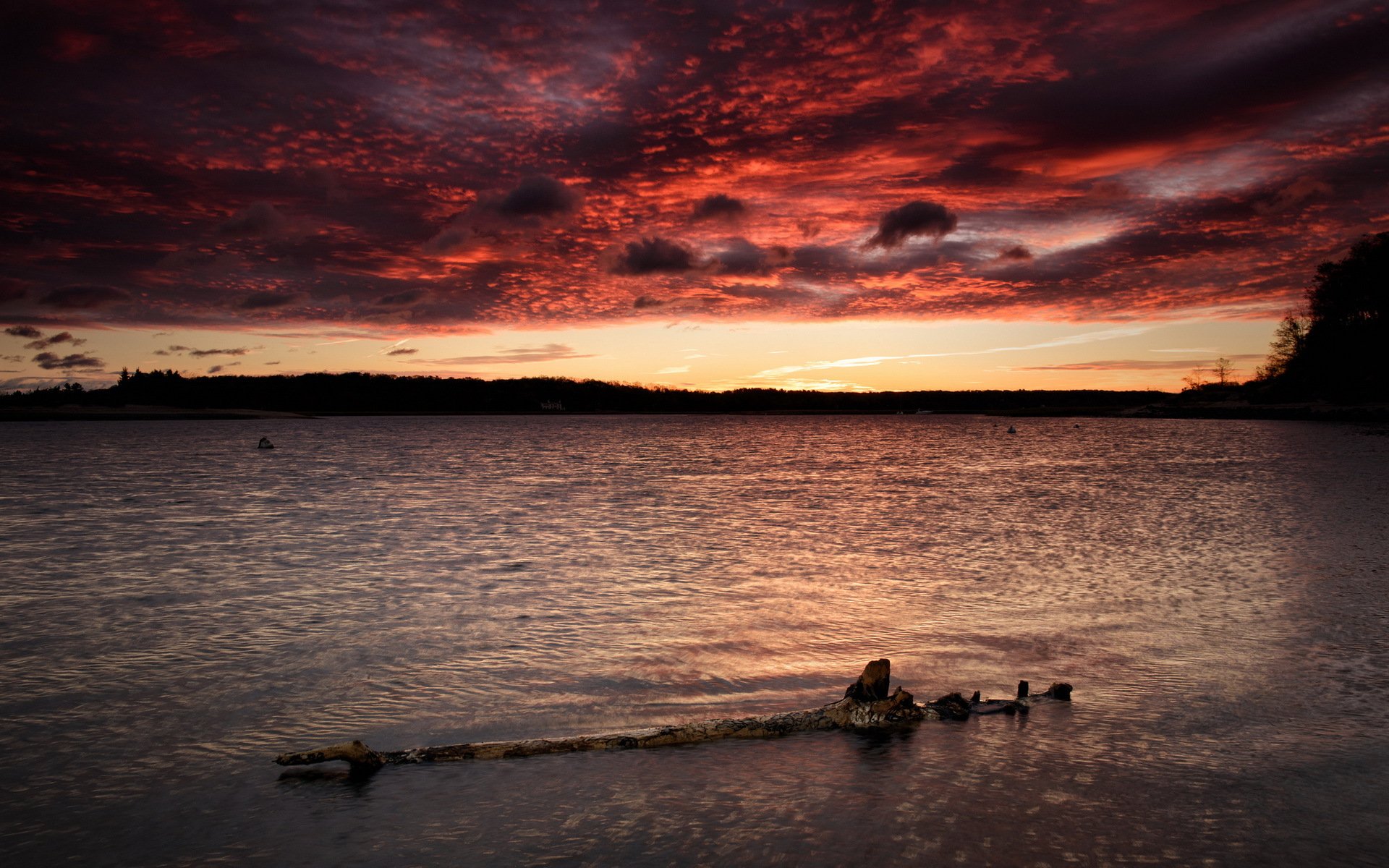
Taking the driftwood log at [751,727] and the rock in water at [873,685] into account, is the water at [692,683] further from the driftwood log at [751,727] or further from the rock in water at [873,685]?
the rock in water at [873,685]

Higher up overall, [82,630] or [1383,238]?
[1383,238]

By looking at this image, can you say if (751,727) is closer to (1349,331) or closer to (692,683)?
(692,683)

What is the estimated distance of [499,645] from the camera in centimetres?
1325

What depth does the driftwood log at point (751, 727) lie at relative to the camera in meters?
8.03

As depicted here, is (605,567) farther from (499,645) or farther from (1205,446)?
(1205,446)

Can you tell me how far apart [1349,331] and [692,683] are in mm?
143797

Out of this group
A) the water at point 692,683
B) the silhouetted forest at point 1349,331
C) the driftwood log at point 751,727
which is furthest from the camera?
the silhouetted forest at point 1349,331

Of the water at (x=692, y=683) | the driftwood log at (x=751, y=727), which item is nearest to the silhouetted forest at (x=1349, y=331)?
the water at (x=692, y=683)

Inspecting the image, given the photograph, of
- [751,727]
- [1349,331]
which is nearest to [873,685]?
[751,727]

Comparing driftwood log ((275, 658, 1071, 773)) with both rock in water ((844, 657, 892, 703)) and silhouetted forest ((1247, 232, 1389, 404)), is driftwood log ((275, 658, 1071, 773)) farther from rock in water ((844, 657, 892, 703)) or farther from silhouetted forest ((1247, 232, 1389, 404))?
silhouetted forest ((1247, 232, 1389, 404))

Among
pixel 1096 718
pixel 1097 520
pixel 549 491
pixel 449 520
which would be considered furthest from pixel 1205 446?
pixel 1096 718

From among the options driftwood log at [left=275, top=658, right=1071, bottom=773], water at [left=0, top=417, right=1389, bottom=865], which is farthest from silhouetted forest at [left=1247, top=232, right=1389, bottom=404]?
driftwood log at [left=275, top=658, right=1071, bottom=773]

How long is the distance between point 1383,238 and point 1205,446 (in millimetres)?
50967

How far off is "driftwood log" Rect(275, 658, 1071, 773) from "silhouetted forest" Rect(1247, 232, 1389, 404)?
13575 centimetres
